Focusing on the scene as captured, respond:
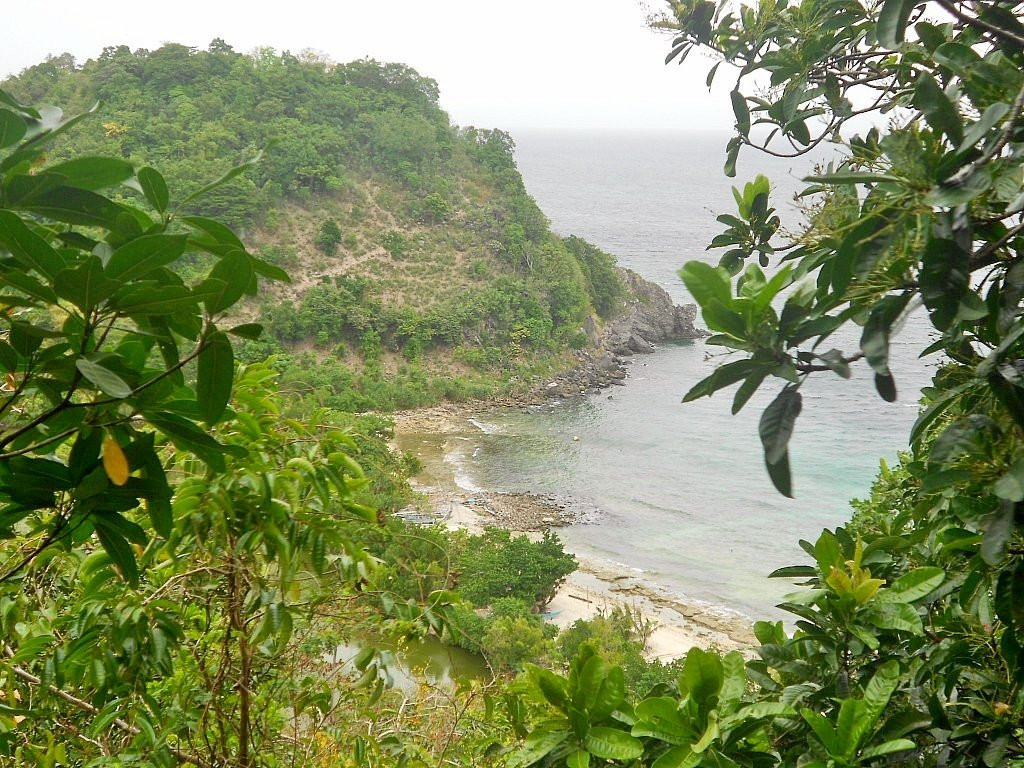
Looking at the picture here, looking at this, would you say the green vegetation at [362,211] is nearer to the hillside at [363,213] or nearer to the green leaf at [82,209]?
the hillside at [363,213]

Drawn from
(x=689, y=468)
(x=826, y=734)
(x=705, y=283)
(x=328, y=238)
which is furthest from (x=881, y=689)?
(x=328, y=238)

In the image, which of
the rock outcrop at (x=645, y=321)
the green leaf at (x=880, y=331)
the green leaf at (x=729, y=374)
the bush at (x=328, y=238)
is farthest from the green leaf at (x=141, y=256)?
the bush at (x=328, y=238)

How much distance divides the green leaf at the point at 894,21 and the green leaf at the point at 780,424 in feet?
1.29

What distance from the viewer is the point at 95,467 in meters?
0.56

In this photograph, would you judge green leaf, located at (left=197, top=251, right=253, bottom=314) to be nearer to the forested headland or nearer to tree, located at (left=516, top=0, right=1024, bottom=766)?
the forested headland

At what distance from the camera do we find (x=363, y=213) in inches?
872

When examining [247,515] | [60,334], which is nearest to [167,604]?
[247,515]

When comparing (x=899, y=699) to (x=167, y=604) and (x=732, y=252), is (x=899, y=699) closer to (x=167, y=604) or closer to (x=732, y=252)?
(x=732, y=252)

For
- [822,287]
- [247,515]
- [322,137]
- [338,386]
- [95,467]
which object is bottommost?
[338,386]

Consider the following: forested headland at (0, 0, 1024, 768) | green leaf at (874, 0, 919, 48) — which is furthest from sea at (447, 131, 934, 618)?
green leaf at (874, 0, 919, 48)

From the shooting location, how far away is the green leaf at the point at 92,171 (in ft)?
1.65

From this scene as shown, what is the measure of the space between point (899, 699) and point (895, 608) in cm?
11

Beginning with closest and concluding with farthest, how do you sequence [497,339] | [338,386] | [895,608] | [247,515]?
[895,608] → [247,515] → [338,386] → [497,339]

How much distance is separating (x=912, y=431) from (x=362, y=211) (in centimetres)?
2262
